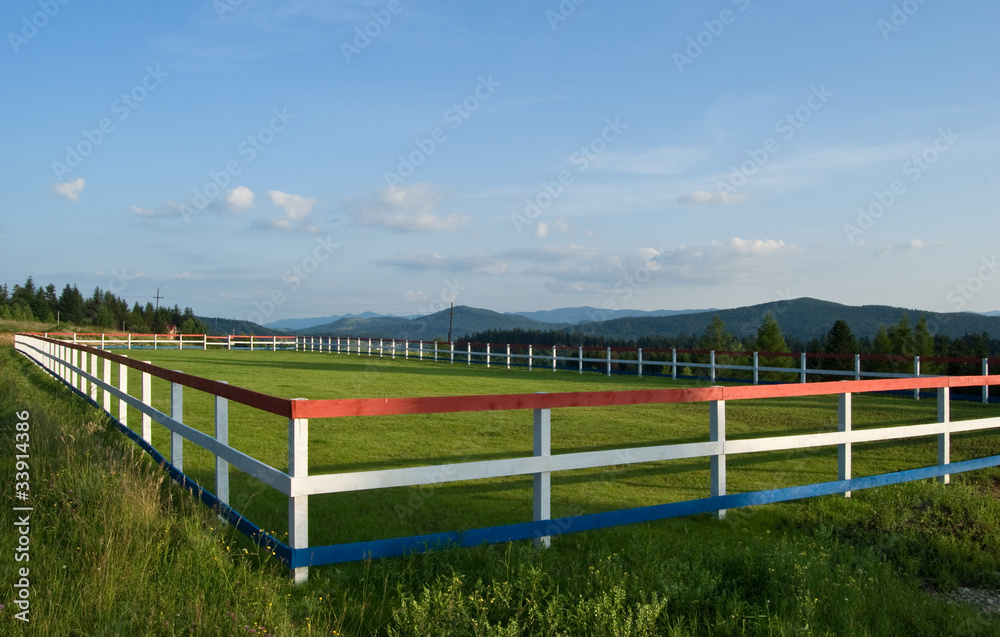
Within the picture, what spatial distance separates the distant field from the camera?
6391mm

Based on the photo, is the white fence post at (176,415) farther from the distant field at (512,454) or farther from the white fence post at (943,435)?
the white fence post at (943,435)

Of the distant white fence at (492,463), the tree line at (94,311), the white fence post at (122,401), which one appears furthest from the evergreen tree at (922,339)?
the tree line at (94,311)

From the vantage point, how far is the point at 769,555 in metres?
4.86

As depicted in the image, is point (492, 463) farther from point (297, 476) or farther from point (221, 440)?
point (221, 440)

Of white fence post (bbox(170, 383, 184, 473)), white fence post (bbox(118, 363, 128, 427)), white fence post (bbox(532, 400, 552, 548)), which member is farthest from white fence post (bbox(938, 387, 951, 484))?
white fence post (bbox(118, 363, 128, 427))

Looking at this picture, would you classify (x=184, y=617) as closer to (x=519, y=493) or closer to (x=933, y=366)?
(x=519, y=493)

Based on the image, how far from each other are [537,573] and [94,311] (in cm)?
15479

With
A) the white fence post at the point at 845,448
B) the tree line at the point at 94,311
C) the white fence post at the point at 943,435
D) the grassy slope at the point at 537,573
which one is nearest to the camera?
the grassy slope at the point at 537,573

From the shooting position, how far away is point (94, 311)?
136375 millimetres

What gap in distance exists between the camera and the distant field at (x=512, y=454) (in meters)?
6.39

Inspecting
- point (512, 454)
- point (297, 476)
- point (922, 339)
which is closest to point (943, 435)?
point (512, 454)

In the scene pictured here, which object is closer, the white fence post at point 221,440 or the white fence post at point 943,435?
A: the white fence post at point 221,440

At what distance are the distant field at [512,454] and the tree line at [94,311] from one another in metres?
126

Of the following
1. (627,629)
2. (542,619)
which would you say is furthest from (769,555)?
(542,619)
